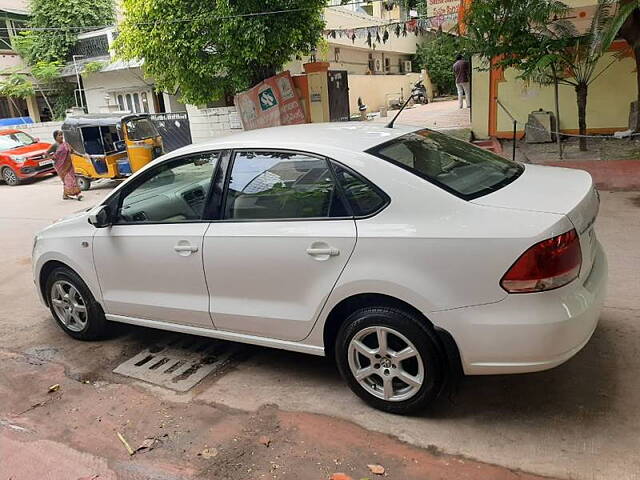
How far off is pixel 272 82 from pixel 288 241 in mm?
10611

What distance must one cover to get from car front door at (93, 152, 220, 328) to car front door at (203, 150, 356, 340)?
0.16 m

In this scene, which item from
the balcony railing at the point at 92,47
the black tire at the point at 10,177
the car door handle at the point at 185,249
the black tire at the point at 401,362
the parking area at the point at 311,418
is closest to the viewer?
the parking area at the point at 311,418

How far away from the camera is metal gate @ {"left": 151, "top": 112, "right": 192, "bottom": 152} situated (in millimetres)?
15703

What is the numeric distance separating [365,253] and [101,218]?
211 cm

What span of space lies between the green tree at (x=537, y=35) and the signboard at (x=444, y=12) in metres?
3.80

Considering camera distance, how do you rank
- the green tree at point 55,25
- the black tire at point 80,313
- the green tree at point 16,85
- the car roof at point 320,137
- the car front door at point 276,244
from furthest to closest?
the green tree at point 55,25 < the green tree at point 16,85 < the black tire at point 80,313 < the car roof at point 320,137 < the car front door at point 276,244

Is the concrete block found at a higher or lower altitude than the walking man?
lower

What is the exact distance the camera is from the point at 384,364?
3109mm

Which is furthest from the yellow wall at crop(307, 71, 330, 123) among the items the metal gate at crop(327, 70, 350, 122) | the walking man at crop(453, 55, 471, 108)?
the walking man at crop(453, 55, 471, 108)

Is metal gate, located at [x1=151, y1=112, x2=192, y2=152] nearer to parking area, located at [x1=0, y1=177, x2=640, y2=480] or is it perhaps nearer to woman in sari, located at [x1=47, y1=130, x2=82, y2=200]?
woman in sari, located at [x1=47, y1=130, x2=82, y2=200]

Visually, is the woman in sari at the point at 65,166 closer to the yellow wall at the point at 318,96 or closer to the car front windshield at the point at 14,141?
the car front windshield at the point at 14,141

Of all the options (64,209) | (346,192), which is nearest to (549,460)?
(346,192)

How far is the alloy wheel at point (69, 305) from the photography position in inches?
177

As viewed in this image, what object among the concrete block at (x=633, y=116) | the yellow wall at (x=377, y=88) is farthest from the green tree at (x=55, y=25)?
the concrete block at (x=633, y=116)
